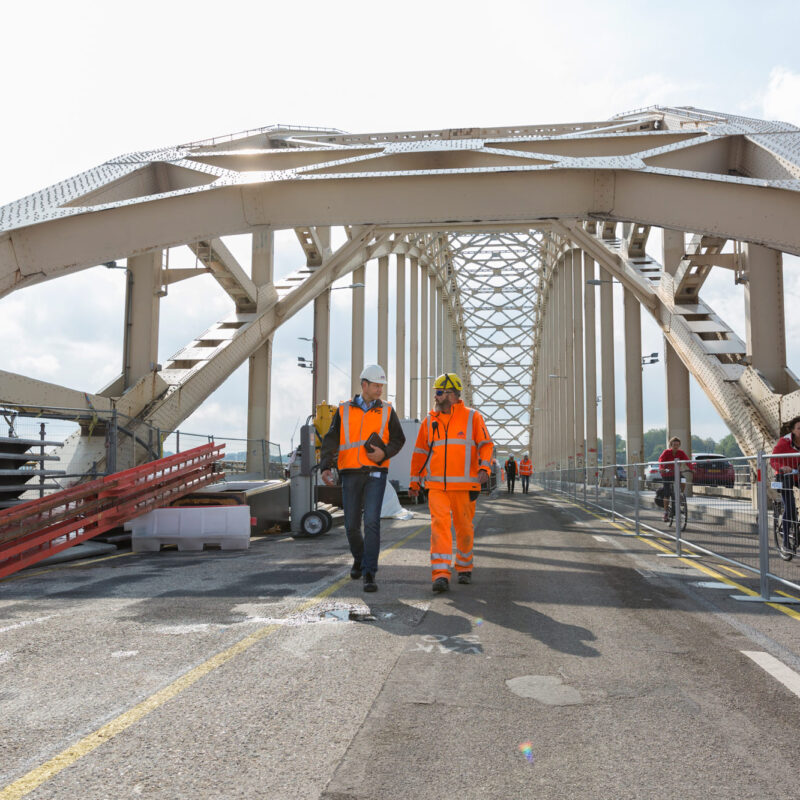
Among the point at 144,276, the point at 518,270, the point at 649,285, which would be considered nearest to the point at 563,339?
the point at 518,270

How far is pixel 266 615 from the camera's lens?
5.06 m

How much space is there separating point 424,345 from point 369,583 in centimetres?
5401

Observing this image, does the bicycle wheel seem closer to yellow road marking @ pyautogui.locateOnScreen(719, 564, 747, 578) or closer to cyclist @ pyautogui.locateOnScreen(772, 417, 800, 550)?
cyclist @ pyautogui.locateOnScreen(772, 417, 800, 550)

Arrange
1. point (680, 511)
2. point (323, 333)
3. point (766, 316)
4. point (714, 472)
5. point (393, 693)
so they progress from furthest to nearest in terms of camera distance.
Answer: point (323, 333), point (766, 316), point (680, 511), point (714, 472), point (393, 693)

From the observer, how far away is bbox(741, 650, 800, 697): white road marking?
3529 millimetres

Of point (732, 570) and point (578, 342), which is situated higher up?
point (578, 342)

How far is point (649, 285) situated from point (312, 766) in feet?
84.0

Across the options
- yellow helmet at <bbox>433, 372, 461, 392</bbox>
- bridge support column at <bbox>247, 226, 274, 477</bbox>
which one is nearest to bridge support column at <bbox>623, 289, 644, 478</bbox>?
bridge support column at <bbox>247, 226, 274, 477</bbox>

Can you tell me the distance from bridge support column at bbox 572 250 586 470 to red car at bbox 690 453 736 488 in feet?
132

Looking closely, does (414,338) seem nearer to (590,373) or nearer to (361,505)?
(590,373)

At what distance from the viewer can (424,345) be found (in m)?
59.8

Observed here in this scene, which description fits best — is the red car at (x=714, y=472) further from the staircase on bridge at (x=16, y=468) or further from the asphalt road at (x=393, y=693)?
the staircase on bridge at (x=16, y=468)

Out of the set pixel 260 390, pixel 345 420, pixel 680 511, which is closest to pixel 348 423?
pixel 345 420

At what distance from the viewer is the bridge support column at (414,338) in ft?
181
